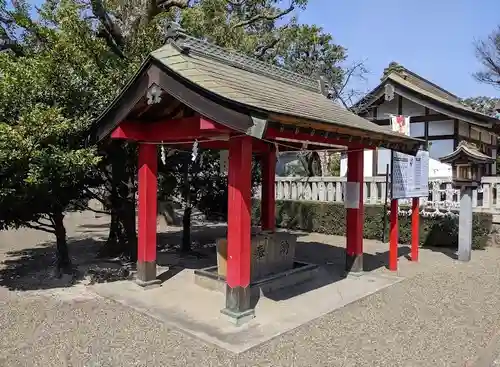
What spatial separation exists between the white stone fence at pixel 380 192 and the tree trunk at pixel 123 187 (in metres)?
7.44

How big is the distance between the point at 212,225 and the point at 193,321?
10.8 m

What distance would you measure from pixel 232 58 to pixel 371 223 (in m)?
7.87

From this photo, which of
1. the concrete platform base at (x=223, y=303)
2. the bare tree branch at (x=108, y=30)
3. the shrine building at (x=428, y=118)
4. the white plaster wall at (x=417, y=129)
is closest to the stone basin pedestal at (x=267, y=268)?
the concrete platform base at (x=223, y=303)

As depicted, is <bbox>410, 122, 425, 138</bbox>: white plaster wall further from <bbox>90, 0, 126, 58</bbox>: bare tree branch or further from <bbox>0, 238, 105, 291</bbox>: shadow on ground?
<bbox>0, 238, 105, 291</bbox>: shadow on ground

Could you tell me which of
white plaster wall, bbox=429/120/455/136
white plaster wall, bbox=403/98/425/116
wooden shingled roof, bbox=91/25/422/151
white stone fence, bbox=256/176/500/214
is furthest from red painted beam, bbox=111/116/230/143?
white plaster wall, bbox=403/98/425/116

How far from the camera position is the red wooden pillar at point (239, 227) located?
534 centimetres

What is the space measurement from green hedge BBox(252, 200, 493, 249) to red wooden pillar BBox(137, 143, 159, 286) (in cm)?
778

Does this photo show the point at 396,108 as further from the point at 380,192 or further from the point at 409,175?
the point at 409,175

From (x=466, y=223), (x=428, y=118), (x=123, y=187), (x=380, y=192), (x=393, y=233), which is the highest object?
(x=428, y=118)

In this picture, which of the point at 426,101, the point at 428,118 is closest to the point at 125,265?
the point at 426,101

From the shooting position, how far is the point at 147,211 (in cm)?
680

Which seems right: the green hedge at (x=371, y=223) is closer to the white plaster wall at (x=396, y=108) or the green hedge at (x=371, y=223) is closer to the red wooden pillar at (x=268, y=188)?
the red wooden pillar at (x=268, y=188)

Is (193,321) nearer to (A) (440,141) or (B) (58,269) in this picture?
(B) (58,269)

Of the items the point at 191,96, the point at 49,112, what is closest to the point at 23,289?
the point at 49,112
